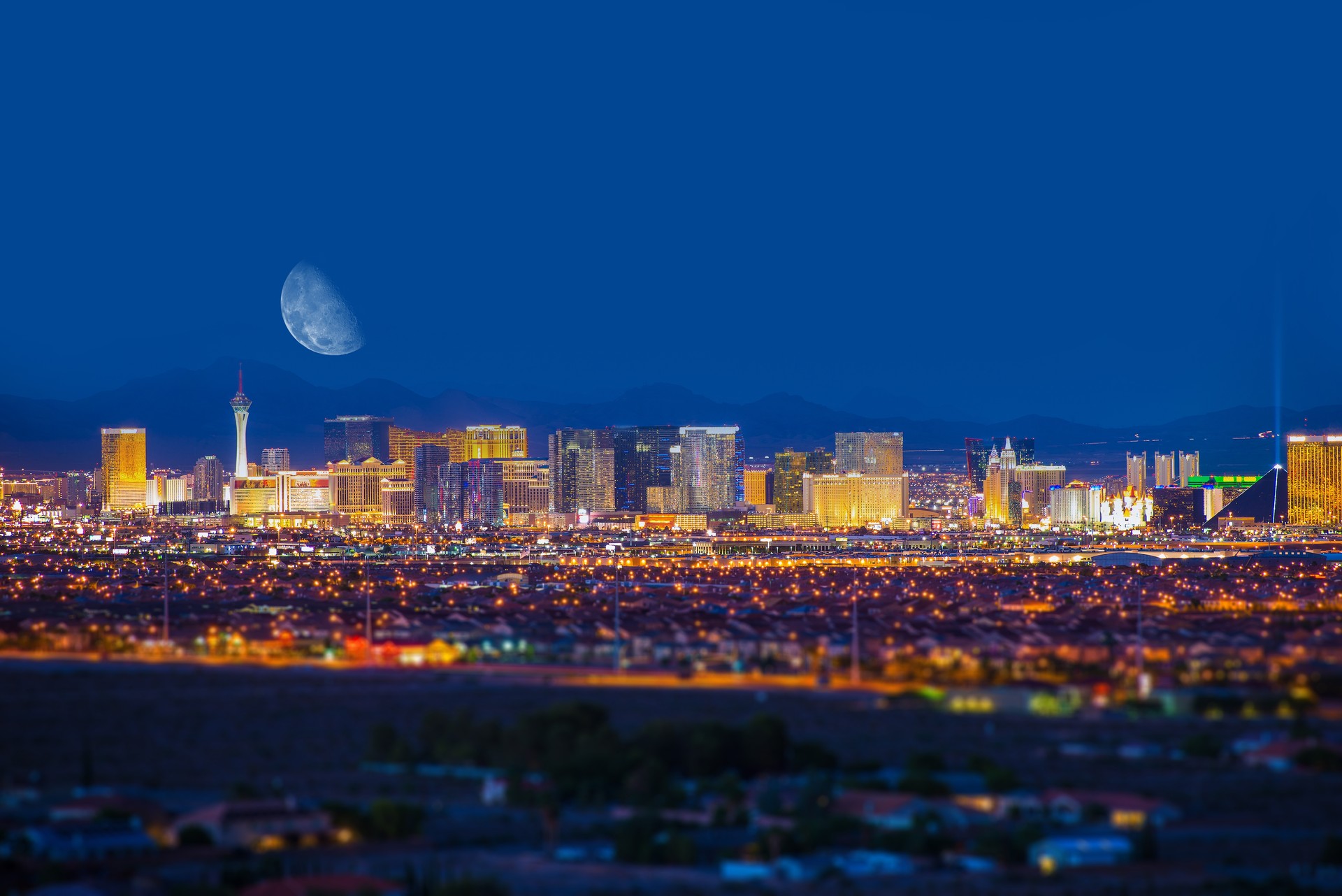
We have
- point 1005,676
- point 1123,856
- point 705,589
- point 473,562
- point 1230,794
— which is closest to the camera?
point 1123,856

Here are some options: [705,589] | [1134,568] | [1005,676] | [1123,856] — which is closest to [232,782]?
[1123,856]

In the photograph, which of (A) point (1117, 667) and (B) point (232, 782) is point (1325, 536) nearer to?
(A) point (1117, 667)

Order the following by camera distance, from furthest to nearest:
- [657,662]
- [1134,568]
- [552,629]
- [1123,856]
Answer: [1134,568] → [552,629] → [657,662] → [1123,856]

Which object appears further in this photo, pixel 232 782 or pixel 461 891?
pixel 232 782

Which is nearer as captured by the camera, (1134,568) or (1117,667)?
(1117,667)

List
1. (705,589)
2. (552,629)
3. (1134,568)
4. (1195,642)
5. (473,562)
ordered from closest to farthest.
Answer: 1. (1195,642)
2. (552,629)
3. (705,589)
4. (1134,568)
5. (473,562)

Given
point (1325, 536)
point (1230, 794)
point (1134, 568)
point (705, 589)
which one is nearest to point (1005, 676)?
point (1230, 794)

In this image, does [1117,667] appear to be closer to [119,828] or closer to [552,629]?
[552,629]

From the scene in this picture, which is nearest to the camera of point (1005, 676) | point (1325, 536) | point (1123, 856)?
point (1123, 856)
